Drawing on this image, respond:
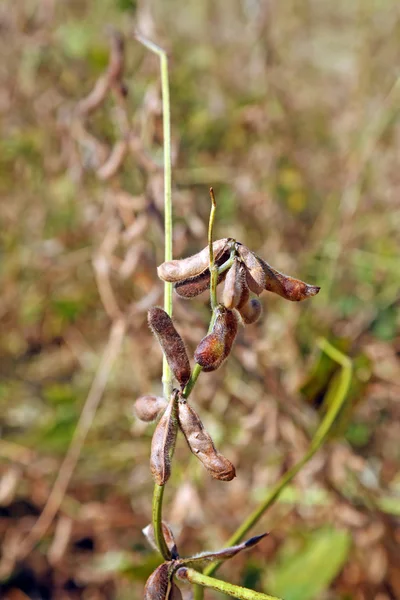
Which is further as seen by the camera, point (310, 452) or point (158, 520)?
point (310, 452)

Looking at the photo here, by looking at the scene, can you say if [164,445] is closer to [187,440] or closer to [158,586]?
[187,440]

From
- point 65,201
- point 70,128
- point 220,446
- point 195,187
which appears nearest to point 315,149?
point 195,187

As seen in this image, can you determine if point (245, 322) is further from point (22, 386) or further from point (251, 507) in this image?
point (22, 386)

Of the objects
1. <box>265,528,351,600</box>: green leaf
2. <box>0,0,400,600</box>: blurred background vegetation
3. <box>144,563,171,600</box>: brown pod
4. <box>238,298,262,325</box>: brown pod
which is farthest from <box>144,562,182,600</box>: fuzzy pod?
<box>265,528,351,600</box>: green leaf

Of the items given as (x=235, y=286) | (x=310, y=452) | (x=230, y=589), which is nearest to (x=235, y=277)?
(x=235, y=286)

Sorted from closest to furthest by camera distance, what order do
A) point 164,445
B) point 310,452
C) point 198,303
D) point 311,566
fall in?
point 164,445 < point 310,452 < point 311,566 < point 198,303

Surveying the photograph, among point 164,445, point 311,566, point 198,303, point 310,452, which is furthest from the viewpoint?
point 198,303
